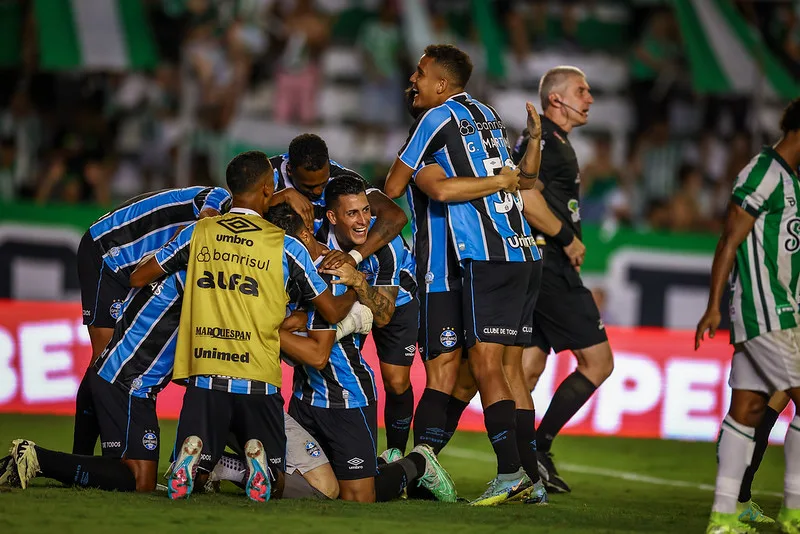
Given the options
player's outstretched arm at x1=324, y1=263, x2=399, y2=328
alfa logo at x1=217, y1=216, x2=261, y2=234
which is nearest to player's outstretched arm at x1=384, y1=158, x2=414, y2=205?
A: player's outstretched arm at x1=324, y1=263, x2=399, y2=328

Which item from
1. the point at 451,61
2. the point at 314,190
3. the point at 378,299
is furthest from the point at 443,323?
the point at 451,61

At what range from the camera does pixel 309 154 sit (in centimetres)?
702

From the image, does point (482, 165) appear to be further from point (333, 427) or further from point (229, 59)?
point (229, 59)

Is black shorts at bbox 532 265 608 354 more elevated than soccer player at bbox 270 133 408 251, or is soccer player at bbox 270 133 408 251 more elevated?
soccer player at bbox 270 133 408 251

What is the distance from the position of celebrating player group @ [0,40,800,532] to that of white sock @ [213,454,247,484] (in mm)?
12

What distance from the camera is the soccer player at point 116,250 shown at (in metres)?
7.43

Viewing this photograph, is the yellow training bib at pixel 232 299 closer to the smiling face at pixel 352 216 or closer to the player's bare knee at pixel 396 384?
the smiling face at pixel 352 216

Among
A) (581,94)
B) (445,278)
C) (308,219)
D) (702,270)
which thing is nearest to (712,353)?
(702,270)

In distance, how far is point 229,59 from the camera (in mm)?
15438

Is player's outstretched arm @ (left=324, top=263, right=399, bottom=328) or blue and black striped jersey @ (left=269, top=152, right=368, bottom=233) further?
blue and black striped jersey @ (left=269, top=152, right=368, bottom=233)

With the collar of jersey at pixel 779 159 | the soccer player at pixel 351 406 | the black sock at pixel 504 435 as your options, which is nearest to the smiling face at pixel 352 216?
the soccer player at pixel 351 406

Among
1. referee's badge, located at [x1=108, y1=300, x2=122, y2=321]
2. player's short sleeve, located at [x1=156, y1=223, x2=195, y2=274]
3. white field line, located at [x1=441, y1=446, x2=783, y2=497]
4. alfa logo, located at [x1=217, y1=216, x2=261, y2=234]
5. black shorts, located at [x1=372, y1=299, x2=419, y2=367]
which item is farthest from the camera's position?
white field line, located at [x1=441, y1=446, x2=783, y2=497]

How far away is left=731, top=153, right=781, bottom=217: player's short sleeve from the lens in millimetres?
6367

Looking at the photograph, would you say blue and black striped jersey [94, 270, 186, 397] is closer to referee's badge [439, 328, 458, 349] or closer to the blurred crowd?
referee's badge [439, 328, 458, 349]
